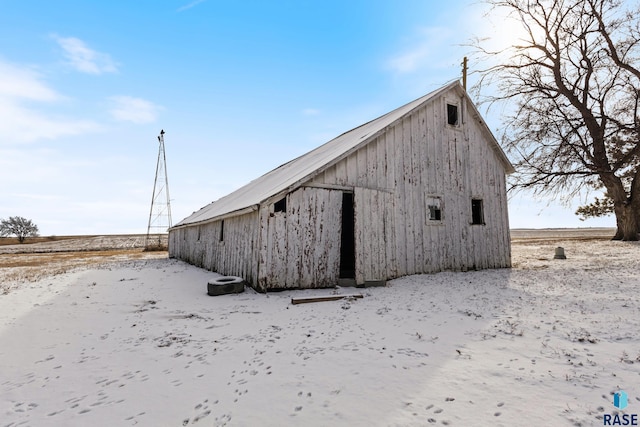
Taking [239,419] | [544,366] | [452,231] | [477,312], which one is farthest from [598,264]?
[239,419]

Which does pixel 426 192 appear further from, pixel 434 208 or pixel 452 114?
pixel 452 114

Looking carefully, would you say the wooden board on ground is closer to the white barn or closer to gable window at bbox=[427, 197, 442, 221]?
the white barn

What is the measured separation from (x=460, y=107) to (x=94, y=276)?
16931 mm

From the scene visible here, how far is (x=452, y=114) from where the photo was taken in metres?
13.3

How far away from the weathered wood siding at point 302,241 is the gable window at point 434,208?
3944 mm

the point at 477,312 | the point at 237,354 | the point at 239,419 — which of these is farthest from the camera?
the point at 477,312

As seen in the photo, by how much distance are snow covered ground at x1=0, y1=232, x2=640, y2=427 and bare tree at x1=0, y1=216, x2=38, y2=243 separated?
95835mm

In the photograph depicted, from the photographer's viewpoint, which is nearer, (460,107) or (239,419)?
(239,419)

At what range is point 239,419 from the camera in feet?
9.82

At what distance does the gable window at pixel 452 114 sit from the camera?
516 inches

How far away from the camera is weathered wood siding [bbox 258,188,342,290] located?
29.9 ft

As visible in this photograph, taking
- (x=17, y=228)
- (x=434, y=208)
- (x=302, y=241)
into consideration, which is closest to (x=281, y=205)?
(x=302, y=241)

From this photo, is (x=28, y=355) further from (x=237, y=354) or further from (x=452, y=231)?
(x=452, y=231)

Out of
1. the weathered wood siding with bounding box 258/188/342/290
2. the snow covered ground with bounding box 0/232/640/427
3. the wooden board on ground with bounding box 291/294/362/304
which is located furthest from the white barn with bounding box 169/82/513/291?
the snow covered ground with bounding box 0/232/640/427
